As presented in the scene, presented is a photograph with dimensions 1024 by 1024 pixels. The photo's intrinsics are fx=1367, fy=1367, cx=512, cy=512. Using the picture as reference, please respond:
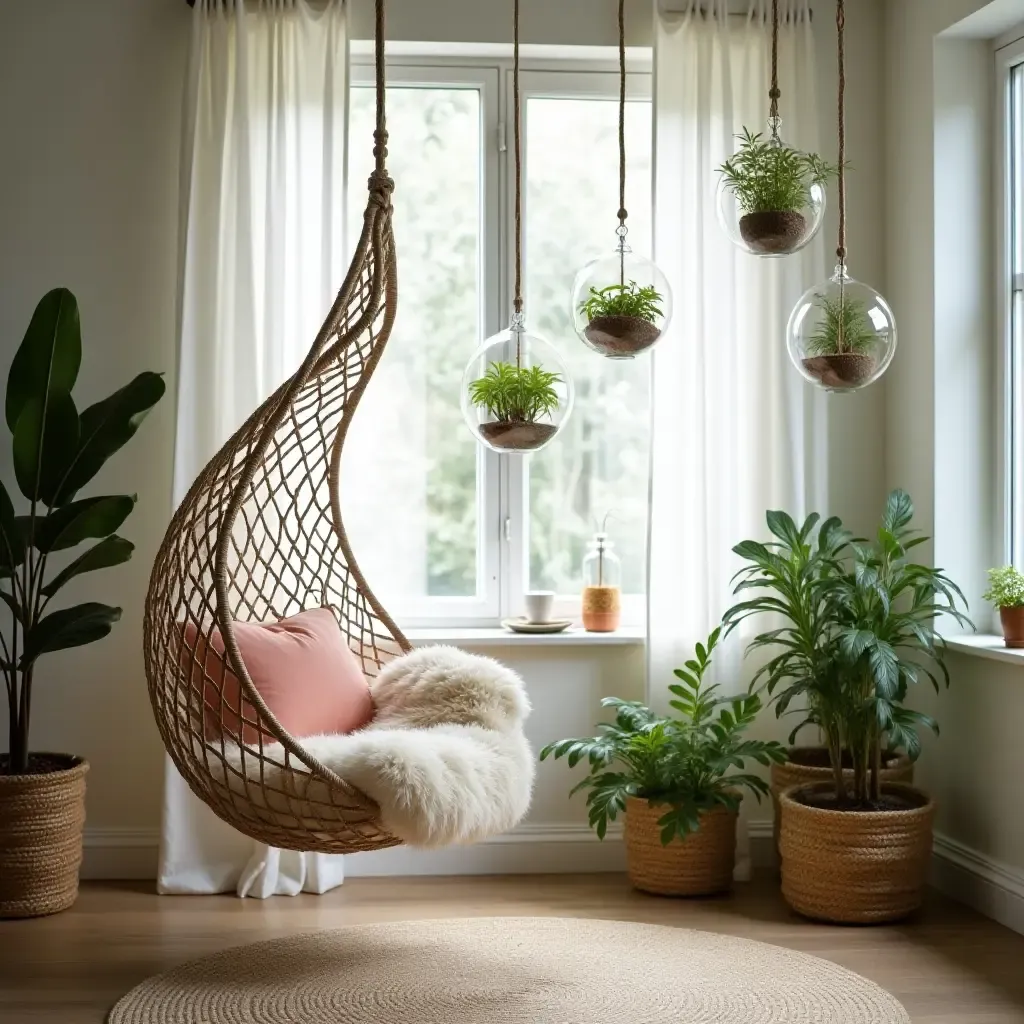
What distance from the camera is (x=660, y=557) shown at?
13.1ft

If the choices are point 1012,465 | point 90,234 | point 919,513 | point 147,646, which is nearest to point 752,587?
point 919,513

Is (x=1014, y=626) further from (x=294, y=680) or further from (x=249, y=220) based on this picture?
(x=249, y=220)

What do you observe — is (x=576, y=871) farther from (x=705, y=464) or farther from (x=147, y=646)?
(x=147, y=646)

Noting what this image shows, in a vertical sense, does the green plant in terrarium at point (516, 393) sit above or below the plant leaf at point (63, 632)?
above

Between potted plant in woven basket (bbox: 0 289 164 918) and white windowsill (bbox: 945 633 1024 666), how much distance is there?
2223mm

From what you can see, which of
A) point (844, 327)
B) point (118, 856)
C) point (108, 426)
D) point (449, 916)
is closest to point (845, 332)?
point (844, 327)

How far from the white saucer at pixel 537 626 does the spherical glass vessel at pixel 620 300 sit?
137 cm

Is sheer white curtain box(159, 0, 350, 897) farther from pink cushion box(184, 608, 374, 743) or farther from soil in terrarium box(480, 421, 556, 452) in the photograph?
soil in terrarium box(480, 421, 556, 452)

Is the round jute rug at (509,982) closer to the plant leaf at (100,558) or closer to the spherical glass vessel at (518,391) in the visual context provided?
the plant leaf at (100,558)

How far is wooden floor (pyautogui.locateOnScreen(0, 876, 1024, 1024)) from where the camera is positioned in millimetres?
2934

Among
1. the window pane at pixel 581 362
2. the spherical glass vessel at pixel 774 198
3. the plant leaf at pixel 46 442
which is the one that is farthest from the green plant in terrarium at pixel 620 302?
the plant leaf at pixel 46 442

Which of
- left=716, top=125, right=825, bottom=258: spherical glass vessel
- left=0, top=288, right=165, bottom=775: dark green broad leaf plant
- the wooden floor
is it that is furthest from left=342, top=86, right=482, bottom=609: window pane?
left=716, top=125, right=825, bottom=258: spherical glass vessel

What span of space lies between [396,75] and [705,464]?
1.52 metres

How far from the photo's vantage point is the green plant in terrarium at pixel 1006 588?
354 centimetres
